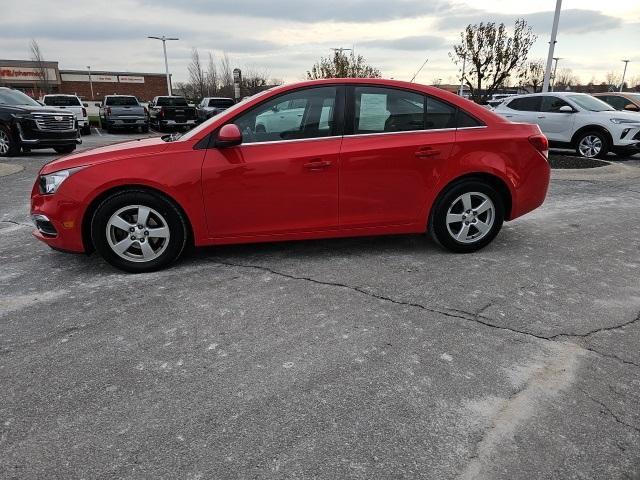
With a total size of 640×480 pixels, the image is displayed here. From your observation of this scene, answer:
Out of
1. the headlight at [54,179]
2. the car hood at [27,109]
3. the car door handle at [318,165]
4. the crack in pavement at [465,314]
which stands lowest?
the crack in pavement at [465,314]

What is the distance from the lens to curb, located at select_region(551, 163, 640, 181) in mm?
9570

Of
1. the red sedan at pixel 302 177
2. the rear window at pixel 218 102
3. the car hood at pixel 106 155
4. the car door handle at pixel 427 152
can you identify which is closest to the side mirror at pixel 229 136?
the red sedan at pixel 302 177

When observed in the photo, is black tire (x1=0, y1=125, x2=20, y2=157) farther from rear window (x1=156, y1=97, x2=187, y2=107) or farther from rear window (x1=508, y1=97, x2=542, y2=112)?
rear window (x1=508, y1=97, x2=542, y2=112)

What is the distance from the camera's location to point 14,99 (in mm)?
13609

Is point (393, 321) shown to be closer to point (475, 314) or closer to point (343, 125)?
point (475, 314)

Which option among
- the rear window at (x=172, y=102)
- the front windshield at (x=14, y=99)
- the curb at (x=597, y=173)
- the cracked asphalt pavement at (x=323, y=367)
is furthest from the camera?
A: the rear window at (x=172, y=102)

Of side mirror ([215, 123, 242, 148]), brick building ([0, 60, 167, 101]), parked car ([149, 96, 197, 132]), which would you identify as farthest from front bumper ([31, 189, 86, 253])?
brick building ([0, 60, 167, 101])

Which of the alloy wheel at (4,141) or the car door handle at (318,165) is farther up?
the car door handle at (318,165)

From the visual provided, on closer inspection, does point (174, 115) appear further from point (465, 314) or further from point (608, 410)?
point (608, 410)

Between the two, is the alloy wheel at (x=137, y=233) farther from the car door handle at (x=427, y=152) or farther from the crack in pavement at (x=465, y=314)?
the car door handle at (x=427, y=152)

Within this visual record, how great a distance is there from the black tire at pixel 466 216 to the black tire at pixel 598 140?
906 centimetres

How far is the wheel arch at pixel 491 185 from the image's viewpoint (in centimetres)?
464

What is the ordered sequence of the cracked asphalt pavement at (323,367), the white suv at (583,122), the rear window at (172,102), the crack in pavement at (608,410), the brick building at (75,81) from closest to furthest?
the cracked asphalt pavement at (323,367)
the crack in pavement at (608,410)
the white suv at (583,122)
the rear window at (172,102)
the brick building at (75,81)

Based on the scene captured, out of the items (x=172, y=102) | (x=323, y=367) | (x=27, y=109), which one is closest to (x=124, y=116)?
(x=172, y=102)
